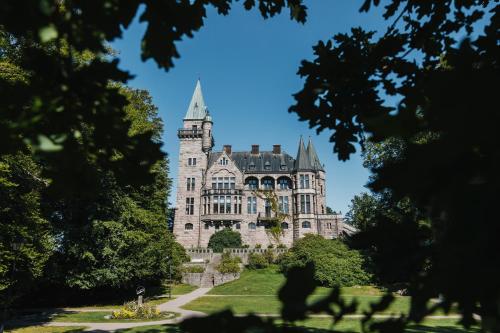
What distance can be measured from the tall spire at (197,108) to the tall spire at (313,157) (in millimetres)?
16328

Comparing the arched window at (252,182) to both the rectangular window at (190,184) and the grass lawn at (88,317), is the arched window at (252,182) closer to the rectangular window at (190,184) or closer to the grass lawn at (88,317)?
the rectangular window at (190,184)

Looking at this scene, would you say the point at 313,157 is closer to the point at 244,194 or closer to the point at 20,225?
the point at 244,194

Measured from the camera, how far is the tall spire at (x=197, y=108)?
55406 millimetres

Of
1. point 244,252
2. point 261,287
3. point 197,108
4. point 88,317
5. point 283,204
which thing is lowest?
point 88,317

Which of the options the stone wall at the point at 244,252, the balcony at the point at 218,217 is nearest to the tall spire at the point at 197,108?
the balcony at the point at 218,217

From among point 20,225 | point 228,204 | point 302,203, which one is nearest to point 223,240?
point 228,204

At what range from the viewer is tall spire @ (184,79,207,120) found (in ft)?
182

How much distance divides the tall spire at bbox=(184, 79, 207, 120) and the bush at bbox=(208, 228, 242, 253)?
18061 mm

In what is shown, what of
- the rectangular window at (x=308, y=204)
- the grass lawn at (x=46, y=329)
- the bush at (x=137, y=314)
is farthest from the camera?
the rectangular window at (x=308, y=204)

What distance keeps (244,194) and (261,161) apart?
5.81 meters

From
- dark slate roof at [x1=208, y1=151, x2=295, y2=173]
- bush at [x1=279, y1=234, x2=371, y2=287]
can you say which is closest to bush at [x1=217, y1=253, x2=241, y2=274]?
bush at [x1=279, y1=234, x2=371, y2=287]

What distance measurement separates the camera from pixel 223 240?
153ft

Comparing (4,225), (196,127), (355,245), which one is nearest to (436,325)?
(355,245)

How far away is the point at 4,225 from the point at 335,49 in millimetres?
14923
